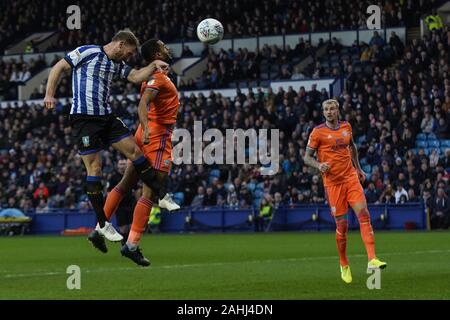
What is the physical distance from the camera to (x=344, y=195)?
15.0 m

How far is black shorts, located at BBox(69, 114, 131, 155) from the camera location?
44.8ft

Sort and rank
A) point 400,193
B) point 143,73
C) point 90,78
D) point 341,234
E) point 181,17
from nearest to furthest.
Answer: point 143,73, point 90,78, point 341,234, point 400,193, point 181,17

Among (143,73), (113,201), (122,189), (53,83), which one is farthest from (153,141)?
(53,83)

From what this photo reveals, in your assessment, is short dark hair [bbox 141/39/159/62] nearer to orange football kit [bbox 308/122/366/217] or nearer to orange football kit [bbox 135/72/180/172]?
orange football kit [bbox 135/72/180/172]

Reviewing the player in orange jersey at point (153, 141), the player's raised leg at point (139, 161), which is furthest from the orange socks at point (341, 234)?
the player's raised leg at point (139, 161)

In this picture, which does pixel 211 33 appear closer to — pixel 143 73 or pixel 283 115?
pixel 143 73

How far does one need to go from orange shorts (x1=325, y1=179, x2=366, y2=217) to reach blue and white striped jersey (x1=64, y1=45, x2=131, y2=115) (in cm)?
339

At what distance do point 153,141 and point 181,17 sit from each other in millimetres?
32422

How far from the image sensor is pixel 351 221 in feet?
107

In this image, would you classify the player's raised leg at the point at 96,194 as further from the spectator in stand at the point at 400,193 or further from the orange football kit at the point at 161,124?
the spectator in stand at the point at 400,193

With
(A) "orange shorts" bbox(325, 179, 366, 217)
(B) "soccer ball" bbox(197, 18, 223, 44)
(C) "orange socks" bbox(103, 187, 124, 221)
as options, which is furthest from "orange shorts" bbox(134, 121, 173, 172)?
(A) "orange shorts" bbox(325, 179, 366, 217)

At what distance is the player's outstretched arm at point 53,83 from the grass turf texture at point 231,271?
2220mm

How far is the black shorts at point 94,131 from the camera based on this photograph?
13648mm
